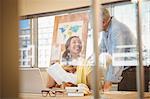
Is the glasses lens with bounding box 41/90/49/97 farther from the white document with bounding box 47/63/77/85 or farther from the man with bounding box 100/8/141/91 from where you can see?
the man with bounding box 100/8/141/91

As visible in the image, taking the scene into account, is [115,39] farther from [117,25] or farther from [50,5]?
[50,5]

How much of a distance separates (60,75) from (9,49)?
8.81 feet

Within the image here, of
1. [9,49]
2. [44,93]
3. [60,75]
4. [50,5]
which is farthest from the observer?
[50,5]

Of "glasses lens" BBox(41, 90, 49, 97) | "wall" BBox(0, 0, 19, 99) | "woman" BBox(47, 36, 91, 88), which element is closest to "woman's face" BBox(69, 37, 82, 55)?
"woman" BBox(47, 36, 91, 88)

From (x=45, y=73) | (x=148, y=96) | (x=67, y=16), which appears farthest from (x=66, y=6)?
(x=148, y=96)

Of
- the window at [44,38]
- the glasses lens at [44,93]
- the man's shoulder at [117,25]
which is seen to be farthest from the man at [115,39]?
the window at [44,38]

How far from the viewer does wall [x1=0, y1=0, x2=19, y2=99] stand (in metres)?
1.11

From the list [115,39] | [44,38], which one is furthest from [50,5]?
[115,39]

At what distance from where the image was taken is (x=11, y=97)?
1.11 meters

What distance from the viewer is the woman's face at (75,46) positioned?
12.5 feet

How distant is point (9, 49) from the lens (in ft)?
3.71

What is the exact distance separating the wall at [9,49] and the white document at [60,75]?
96.5 inches

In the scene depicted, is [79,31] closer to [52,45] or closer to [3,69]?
[52,45]

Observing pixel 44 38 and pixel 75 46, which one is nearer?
pixel 75 46
